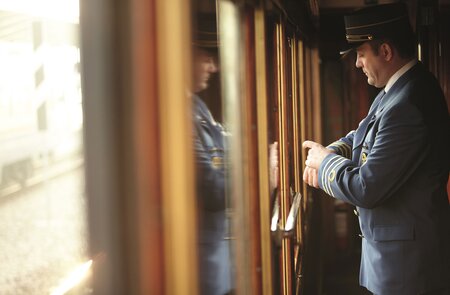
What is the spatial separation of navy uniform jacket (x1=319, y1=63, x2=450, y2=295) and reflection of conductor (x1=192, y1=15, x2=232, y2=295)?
99 centimetres

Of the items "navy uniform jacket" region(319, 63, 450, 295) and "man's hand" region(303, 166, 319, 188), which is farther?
"man's hand" region(303, 166, 319, 188)

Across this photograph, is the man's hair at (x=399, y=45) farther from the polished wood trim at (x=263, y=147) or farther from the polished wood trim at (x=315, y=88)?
the polished wood trim at (x=315, y=88)

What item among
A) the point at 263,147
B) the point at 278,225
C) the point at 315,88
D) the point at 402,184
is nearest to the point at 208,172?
the point at 263,147

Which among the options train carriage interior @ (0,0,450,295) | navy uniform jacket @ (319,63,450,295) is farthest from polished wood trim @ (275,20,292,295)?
train carriage interior @ (0,0,450,295)

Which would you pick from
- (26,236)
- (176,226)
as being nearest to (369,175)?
(26,236)

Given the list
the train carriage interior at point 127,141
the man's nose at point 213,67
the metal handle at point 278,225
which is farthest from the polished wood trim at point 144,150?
the metal handle at point 278,225

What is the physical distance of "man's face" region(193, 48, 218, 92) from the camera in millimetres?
816

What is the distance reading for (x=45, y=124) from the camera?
2.61 ft

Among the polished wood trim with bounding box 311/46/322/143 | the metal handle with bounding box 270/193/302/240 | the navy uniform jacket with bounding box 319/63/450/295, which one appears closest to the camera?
the metal handle with bounding box 270/193/302/240

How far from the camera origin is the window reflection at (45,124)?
0.69 m

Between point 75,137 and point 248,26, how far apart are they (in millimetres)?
792

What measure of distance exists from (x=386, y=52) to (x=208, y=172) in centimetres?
143

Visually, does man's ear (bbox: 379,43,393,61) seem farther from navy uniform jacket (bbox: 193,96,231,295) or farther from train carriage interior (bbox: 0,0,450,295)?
navy uniform jacket (bbox: 193,96,231,295)

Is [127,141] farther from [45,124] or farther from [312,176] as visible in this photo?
[312,176]
